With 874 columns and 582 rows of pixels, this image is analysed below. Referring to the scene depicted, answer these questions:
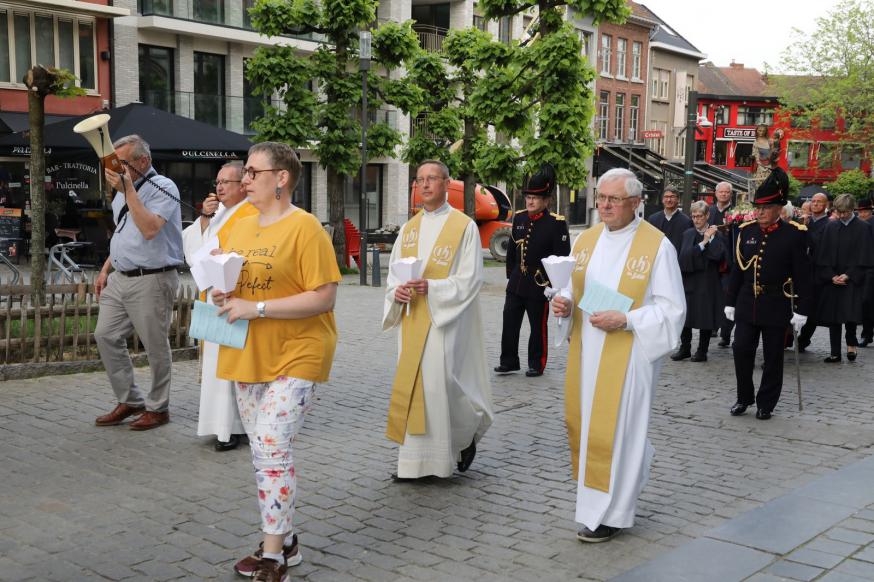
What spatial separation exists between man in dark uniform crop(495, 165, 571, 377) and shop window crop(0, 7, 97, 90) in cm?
1949

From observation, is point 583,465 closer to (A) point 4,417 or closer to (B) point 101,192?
(A) point 4,417

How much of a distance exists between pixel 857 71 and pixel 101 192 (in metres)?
41.3

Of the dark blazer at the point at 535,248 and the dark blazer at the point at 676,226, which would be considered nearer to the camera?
the dark blazer at the point at 535,248

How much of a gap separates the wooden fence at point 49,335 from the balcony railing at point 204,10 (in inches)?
817

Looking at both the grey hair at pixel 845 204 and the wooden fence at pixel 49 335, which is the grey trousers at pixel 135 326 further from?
the grey hair at pixel 845 204

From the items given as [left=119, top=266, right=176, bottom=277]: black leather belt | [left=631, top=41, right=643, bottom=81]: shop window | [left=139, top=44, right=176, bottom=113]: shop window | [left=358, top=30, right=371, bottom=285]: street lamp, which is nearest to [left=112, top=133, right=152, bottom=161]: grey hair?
[left=119, top=266, right=176, bottom=277]: black leather belt

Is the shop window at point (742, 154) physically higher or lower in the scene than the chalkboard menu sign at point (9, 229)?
higher

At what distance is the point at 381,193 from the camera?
124 ft

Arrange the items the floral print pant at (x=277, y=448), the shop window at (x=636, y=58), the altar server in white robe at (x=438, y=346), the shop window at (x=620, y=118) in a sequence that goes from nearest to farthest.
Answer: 1. the floral print pant at (x=277, y=448)
2. the altar server in white robe at (x=438, y=346)
3. the shop window at (x=620, y=118)
4. the shop window at (x=636, y=58)

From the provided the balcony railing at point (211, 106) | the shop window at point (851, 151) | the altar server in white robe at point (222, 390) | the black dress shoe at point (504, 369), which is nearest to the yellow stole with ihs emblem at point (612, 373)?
the altar server in white robe at point (222, 390)

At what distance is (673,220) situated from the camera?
1173 cm

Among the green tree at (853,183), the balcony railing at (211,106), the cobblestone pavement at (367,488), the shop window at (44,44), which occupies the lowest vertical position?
the cobblestone pavement at (367,488)

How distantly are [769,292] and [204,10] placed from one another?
2532 centimetres

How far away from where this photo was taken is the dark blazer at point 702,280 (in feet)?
36.1
